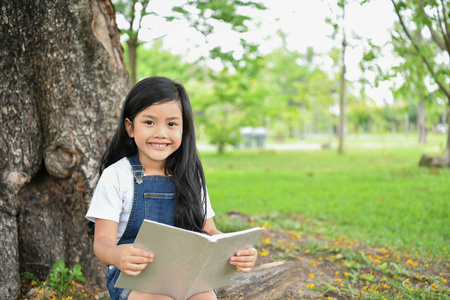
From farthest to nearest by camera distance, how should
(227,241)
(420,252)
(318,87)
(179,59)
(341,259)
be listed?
(318,87) < (179,59) < (420,252) < (341,259) < (227,241)

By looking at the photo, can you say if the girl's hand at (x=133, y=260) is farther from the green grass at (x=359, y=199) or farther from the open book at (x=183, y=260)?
the green grass at (x=359, y=199)

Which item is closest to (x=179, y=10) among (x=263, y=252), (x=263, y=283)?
(x=263, y=252)

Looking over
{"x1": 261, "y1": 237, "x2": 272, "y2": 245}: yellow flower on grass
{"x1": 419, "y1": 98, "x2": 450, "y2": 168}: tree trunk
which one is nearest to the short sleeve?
{"x1": 261, "y1": 237, "x2": 272, "y2": 245}: yellow flower on grass

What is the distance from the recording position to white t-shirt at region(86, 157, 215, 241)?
1847mm

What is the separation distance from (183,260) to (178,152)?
698 millimetres

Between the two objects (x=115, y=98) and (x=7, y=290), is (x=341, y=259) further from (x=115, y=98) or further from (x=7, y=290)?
(x=7, y=290)

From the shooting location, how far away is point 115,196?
6.25 ft

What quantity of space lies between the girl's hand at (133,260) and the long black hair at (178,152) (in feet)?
1.54

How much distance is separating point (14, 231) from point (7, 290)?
1.16 ft

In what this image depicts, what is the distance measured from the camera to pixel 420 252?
155 inches

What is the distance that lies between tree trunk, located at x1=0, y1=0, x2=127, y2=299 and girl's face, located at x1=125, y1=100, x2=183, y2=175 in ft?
3.28

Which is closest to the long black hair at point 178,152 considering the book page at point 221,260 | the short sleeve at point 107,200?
the short sleeve at point 107,200

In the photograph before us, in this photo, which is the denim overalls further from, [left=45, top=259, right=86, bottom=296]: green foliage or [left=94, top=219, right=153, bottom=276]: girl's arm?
[left=45, top=259, right=86, bottom=296]: green foliage

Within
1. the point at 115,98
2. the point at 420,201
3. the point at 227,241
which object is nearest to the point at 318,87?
the point at 420,201
